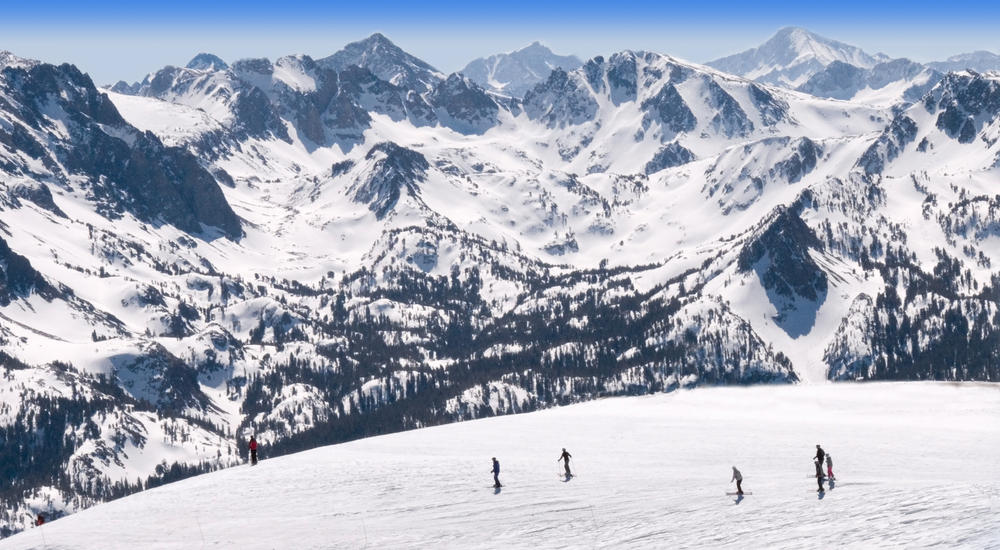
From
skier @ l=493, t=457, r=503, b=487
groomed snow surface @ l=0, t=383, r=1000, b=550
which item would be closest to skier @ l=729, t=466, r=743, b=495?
groomed snow surface @ l=0, t=383, r=1000, b=550

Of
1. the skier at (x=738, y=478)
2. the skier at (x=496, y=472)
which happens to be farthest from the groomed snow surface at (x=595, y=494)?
the skier at (x=496, y=472)

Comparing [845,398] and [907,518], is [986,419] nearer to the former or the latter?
[845,398]

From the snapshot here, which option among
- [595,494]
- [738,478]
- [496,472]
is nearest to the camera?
[738,478]

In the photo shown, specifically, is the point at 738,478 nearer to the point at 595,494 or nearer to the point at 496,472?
the point at 595,494

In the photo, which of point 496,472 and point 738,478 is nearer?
point 738,478

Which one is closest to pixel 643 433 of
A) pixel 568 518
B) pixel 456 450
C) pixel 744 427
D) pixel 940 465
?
pixel 744 427

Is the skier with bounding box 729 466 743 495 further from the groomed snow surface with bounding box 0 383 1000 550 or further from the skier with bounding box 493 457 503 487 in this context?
the skier with bounding box 493 457 503 487

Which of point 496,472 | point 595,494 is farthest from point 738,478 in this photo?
point 496,472

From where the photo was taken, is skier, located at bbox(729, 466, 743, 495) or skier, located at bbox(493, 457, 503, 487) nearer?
skier, located at bbox(729, 466, 743, 495)

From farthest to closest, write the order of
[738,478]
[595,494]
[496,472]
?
[496,472]
[595,494]
[738,478]
